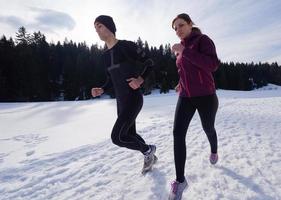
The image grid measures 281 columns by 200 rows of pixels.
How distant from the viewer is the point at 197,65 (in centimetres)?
363

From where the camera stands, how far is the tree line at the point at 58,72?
166ft

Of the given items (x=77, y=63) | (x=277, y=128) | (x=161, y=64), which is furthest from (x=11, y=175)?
(x=161, y=64)

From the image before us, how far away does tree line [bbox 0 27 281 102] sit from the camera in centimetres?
5069

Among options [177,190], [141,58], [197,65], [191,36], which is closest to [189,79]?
[197,65]

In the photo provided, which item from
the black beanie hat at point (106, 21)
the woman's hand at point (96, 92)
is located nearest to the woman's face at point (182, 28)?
the black beanie hat at point (106, 21)

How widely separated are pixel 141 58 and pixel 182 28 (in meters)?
0.86

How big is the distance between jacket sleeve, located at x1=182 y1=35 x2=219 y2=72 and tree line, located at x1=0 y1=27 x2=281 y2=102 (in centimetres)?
3689

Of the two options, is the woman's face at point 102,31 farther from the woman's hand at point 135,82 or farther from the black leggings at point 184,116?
the black leggings at point 184,116

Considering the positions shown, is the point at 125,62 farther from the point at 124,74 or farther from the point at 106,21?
the point at 106,21

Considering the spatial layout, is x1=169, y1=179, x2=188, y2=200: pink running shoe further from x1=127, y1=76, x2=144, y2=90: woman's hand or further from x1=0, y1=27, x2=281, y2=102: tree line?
x1=0, y1=27, x2=281, y2=102: tree line

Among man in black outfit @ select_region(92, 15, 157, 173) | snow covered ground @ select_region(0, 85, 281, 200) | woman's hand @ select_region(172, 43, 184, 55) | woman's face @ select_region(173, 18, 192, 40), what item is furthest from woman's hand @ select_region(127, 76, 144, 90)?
snow covered ground @ select_region(0, 85, 281, 200)

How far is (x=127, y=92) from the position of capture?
4410mm

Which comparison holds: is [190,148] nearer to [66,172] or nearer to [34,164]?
[66,172]

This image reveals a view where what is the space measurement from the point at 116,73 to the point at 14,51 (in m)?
53.5
